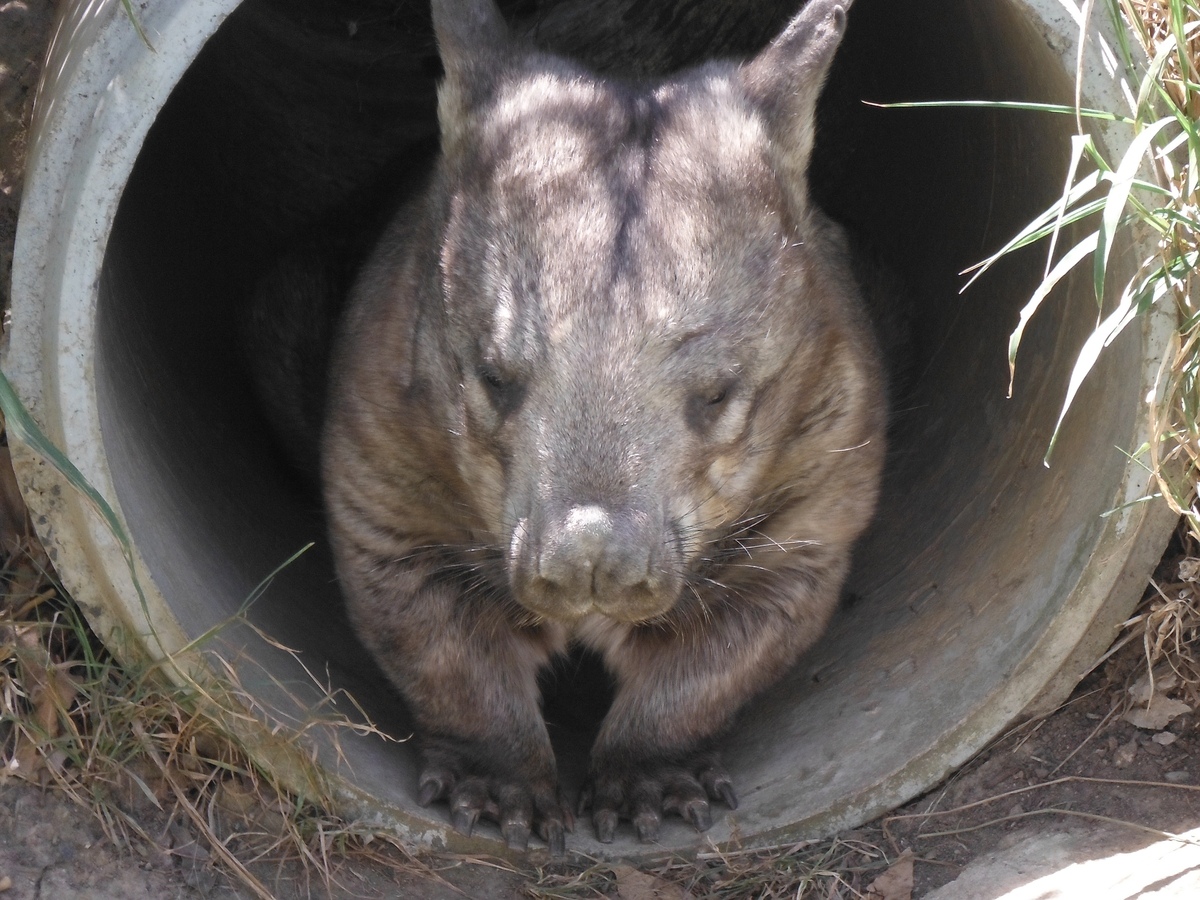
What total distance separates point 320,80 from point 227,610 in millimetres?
2617

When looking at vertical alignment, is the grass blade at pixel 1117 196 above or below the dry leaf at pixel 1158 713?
above

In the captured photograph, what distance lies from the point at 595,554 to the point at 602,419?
248 mm

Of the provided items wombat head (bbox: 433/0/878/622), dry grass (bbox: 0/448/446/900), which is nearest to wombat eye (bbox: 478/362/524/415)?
wombat head (bbox: 433/0/878/622)

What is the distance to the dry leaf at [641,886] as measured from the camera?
289cm

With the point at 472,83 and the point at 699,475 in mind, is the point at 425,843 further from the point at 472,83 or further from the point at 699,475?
the point at 472,83

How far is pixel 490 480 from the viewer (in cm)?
272

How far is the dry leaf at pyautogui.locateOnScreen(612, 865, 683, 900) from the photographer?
9.49 feet

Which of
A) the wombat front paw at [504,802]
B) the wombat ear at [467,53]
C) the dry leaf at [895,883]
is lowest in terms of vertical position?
the dry leaf at [895,883]

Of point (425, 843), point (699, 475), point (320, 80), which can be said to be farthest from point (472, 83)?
point (320, 80)

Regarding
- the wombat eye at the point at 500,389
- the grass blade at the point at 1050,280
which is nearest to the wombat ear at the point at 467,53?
the wombat eye at the point at 500,389

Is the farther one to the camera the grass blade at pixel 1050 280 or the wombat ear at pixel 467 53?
the wombat ear at pixel 467 53

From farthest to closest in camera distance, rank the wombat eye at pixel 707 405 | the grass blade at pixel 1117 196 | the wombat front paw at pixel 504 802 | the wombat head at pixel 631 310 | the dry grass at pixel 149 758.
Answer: the wombat front paw at pixel 504 802, the dry grass at pixel 149 758, the wombat eye at pixel 707 405, the wombat head at pixel 631 310, the grass blade at pixel 1117 196

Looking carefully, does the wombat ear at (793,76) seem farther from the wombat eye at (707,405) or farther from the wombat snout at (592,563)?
the wombat snout at (592,563)

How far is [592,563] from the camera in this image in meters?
2.34
